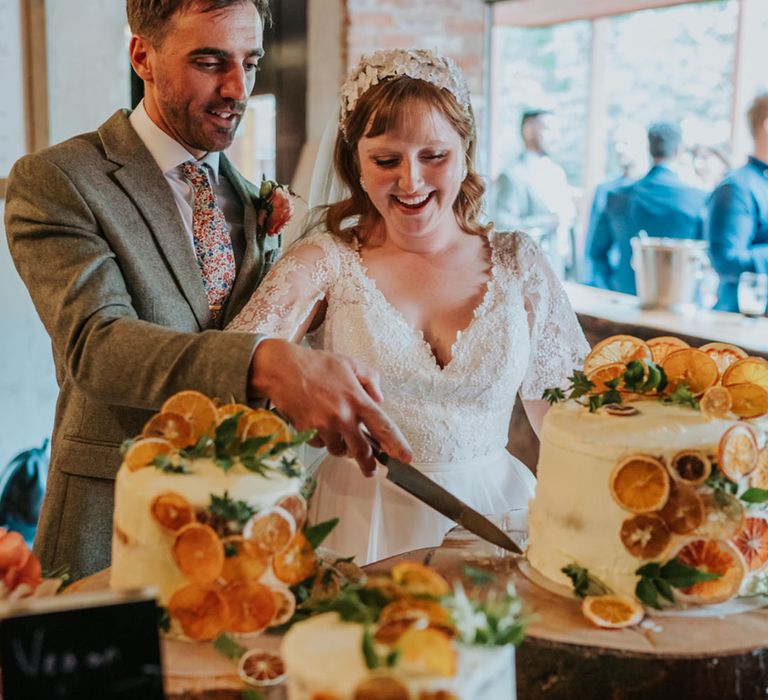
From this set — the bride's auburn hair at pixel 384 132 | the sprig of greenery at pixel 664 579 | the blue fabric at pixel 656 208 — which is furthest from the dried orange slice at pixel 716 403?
the blue fabric at pixel 656 208

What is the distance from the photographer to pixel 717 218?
459 centimetres

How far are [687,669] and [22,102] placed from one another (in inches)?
140

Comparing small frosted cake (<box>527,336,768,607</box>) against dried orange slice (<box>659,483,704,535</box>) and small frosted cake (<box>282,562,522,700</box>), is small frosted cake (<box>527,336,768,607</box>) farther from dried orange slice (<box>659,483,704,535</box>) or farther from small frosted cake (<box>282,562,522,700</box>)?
small frosted cake (<box>282,562,522,700</box>)

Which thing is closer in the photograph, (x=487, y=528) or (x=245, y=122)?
(x=487, y=528)

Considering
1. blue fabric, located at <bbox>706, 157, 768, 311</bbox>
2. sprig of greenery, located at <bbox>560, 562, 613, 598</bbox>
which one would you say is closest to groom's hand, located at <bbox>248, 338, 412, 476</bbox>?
sprig of greenery, located at <bbox>560, 562, 613, 598</bbox>

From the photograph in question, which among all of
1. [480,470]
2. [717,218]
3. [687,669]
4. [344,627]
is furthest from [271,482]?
[717,218]

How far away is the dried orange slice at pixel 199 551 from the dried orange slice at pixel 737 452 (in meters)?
0.70

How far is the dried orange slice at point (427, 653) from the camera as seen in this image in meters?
0.88

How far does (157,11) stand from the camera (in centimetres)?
183

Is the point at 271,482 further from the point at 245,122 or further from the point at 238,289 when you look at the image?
the point at 245,122

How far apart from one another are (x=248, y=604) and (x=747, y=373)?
0.84 m

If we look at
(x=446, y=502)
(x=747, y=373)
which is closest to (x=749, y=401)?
(x=747, y=373)

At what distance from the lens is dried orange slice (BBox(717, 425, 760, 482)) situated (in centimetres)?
136

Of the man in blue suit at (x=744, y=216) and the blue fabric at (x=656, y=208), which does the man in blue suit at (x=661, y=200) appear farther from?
the man in blue suit at (x=744, y=216)
